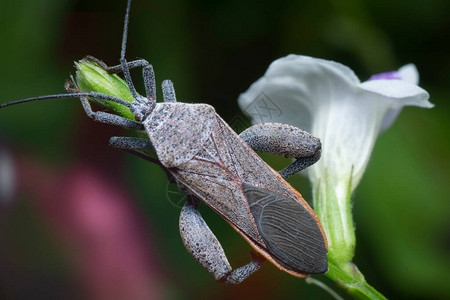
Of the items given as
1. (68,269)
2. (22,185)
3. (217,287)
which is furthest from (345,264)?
(22,185)

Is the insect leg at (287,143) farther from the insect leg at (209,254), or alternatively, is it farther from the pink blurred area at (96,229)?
the pink blurred area at (96,229)

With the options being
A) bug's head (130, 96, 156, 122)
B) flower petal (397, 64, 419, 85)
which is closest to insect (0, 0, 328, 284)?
bug's head (130, 96, 156, 122)

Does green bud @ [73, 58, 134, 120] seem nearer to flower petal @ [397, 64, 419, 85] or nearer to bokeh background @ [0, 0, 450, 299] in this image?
bokeh background @ [0, 0, 450, 299]

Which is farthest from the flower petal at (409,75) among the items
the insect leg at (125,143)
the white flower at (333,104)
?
the insect leg at (125,143)

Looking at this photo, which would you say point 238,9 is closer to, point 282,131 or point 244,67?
point 244,67

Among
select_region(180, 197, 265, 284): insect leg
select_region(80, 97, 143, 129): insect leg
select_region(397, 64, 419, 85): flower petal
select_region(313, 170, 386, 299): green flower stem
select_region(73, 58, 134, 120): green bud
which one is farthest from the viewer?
select_region(397, 64, 419, 85): flower petal

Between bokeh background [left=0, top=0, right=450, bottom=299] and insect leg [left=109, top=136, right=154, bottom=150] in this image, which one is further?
bokeh background [left=0, top=0, right=450, bottom=299]

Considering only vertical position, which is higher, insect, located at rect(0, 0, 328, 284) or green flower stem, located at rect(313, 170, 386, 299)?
insect, located at rect(0, 0, 328, 284)
